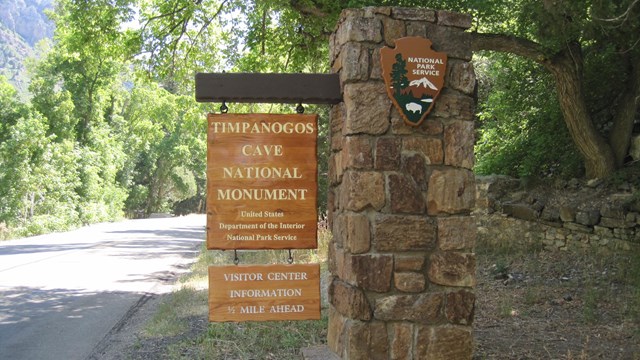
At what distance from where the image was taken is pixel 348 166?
3.84 metres

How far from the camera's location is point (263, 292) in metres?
4.19

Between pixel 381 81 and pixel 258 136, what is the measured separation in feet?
3.12

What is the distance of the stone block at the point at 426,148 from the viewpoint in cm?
386

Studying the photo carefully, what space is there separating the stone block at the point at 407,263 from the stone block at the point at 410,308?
0.60 feet

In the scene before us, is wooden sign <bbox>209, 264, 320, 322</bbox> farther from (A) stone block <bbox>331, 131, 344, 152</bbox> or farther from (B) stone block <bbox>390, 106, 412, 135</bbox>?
(B) stone block <bbox>390, 106, 412, 135</bbox>

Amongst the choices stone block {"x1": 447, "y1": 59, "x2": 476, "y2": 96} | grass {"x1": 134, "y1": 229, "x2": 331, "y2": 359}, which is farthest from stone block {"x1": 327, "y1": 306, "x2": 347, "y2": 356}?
stone block {"x1": 447, "y1": 59, "x2": 476, "y2": 96}

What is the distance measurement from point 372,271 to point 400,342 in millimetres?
506

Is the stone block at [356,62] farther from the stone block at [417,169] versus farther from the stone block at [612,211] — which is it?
the stone block at [612,211]

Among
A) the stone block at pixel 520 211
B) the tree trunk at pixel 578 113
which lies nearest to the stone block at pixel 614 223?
the tree trunk at pixel 578 113

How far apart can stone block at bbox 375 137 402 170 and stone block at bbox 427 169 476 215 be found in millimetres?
274

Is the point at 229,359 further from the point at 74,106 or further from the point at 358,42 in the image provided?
the point at 74,106

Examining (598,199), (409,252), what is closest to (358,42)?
(409,252)

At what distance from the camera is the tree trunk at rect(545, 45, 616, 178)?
965 cm

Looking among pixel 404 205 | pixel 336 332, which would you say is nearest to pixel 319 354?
pixel 336 332
